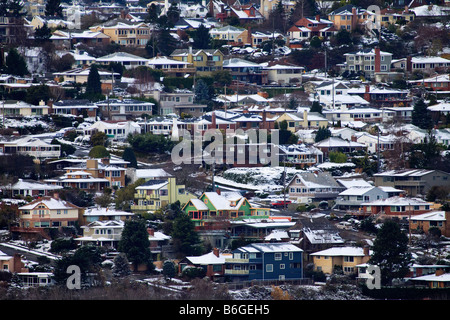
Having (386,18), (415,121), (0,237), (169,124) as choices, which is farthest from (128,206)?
(386,18)

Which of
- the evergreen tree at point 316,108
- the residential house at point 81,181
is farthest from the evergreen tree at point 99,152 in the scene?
the evergreen tree at point 316,108

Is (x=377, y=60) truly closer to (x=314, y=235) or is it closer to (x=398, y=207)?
(x=398, y=207)

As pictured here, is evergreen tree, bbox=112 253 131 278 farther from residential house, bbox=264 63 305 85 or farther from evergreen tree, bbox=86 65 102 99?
residential house, bbox=264 63 305 85

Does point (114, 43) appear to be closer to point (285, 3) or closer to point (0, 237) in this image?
point (285, 3)

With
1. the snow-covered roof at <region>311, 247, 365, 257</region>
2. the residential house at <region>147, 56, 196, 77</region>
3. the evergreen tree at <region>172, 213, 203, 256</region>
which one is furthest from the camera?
the residential house at <region>147, 56, 196, 77</region>

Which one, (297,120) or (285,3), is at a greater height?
(285,3)

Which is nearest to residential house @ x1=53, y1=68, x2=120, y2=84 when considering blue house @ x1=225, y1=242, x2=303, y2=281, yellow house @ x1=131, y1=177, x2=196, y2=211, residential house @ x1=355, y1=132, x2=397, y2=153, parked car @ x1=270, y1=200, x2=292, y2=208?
residential house @ x1=355, y1=132, x2=397, y2=153

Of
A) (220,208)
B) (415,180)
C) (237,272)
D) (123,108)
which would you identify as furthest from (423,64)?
(237,272)

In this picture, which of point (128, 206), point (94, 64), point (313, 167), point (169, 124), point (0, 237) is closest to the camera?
point (0, 237)
